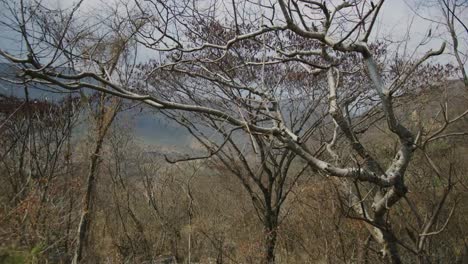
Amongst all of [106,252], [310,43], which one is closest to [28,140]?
[106,252]

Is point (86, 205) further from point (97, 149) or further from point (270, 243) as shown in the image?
point (270, 243)

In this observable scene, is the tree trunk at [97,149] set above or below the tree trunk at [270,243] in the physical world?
above

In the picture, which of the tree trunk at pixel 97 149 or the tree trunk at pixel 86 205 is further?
the tree trunk at pixel 97 149

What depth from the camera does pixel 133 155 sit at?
1110 cm

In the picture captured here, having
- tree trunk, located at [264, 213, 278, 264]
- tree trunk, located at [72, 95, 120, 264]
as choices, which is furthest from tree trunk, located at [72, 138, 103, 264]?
tree trunk, located at [264, 213, 278, 264]

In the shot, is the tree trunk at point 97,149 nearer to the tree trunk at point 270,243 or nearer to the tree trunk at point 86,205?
the tree trunk at point 86,205

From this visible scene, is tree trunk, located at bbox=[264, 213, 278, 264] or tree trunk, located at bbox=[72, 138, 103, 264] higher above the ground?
tree trunk, located at bbox=[72, 138, 103, 264]

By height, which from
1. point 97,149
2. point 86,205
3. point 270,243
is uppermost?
point 97,149

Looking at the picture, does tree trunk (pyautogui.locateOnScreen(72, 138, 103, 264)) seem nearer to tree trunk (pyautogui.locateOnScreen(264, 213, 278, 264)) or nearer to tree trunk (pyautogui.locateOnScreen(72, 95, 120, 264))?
tree trunk (pyautogui.locateOnScreen(72, 95, 120, 264))

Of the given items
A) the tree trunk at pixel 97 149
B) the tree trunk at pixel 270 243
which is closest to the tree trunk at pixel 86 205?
the tree trunk at pixel 97 149

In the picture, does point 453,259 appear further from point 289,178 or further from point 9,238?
point 9,238

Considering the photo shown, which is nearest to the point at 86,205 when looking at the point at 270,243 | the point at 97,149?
the point at 97,149

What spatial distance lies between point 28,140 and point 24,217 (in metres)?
3.85

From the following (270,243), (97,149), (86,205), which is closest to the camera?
(270,243)
